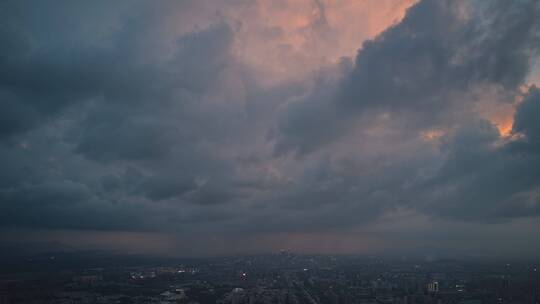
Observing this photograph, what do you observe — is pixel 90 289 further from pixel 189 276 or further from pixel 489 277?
pixel 489 277

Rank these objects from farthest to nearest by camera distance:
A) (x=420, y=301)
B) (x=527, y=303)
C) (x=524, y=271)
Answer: (x=524, y=271)
(x=420, y=301)
(x=527, y=303)

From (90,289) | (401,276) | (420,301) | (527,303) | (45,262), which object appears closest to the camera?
(527,303)

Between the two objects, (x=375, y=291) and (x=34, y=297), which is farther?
(x=375, y=291)

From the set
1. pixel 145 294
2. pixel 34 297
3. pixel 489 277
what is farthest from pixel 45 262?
pixel 489 277

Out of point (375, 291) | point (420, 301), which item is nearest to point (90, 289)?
point (375, 291)

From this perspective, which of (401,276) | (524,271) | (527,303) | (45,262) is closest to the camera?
(527,303)

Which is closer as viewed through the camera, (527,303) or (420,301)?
(527,303)

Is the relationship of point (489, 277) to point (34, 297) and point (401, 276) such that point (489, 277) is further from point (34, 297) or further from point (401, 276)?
point (34, 297)

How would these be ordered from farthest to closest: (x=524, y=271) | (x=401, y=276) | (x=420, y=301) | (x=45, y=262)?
1. (x=45, y=262)
2. (x=401, y=276)
3. (x=524, y=271)
4. (x=420, y=301)
